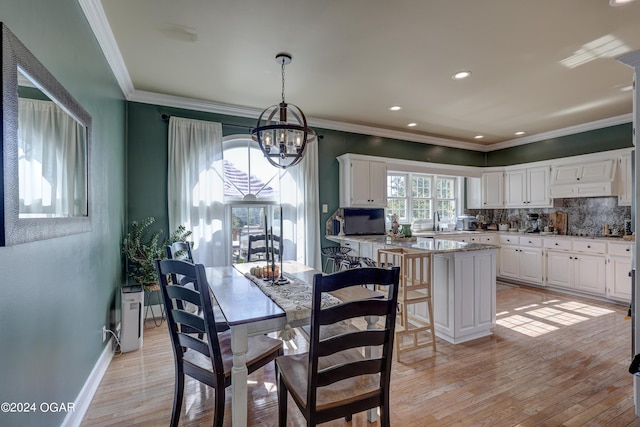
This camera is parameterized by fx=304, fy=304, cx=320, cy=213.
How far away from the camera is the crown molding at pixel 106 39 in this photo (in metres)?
2.04

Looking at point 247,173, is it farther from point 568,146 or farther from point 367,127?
point 568,146

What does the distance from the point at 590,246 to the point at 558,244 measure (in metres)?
0.42

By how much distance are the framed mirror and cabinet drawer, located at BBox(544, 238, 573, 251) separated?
6.07 metres

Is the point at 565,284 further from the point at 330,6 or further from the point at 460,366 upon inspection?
Answer: the point at 330,6

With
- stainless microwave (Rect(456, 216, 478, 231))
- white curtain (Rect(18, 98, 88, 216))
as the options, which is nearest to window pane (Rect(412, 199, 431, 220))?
stainless microwave (Rect(456, 216, 478, 231))

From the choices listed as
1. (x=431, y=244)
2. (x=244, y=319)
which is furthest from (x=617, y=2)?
(x=244, y=319)

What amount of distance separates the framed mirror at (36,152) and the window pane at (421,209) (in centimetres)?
524

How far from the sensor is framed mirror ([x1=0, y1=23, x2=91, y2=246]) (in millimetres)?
1092

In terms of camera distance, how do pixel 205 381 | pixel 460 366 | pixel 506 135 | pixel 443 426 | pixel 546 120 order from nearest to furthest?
pixel 205 381 < pixel 443 426 < pixel 460 366 < pixel 546 120 < pixel 506 135

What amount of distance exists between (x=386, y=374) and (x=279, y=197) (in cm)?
323

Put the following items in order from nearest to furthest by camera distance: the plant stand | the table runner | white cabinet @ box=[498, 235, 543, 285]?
the table runner
the plant stand
white cabinet @ box=[498, 235, 543, 285]

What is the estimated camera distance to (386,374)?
1.46 metres

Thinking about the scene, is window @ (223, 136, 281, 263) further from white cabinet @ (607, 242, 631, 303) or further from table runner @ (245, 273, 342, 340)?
white cabinet @ (607, 242, 631, 303)

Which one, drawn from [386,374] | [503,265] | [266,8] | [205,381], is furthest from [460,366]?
[503,265]
